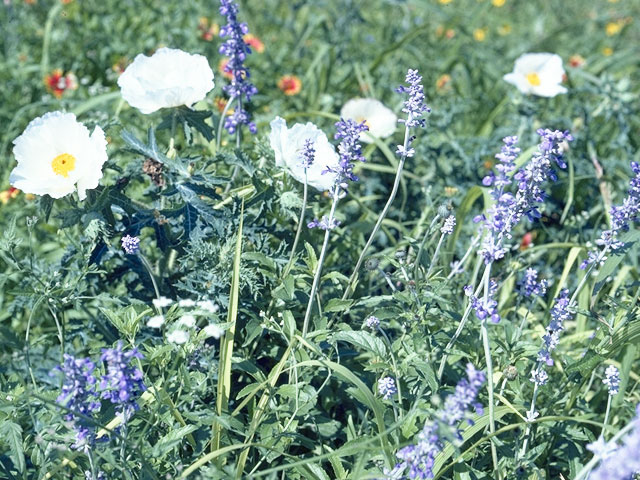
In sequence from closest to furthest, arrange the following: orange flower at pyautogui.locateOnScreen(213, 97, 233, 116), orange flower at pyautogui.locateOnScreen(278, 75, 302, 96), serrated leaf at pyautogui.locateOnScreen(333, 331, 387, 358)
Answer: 1. serrated leaf at pyautogui.locateOnScreen(333, 331, 387, 358)
2. orange flower at pyautogui.locateOnScreen(213, 97, 233, 116)
3. orange flower at pyautogui.locateOnScreen(278, 75, 302, 96)

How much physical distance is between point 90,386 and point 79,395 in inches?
1.7

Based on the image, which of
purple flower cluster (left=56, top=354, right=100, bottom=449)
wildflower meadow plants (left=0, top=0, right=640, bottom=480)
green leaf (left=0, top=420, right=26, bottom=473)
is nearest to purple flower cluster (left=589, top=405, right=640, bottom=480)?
wildflower meadow plants (left=0, top=0, right=640, bottom=480)

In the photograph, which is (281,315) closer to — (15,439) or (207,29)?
(15,439)

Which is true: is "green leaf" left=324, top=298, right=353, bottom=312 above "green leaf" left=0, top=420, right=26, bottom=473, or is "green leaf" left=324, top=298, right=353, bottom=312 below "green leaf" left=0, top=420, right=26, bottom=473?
above

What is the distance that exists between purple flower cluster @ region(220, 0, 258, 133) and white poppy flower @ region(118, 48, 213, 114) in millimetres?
101

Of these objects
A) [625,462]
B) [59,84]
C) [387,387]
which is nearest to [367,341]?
[387,387]

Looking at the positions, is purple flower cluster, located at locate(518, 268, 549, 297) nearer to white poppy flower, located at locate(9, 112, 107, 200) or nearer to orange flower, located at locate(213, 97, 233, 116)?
white poppy flower, located at locate(9, 112, 107, 200)

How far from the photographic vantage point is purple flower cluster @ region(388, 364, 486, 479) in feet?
4.07

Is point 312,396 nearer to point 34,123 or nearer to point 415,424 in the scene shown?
point 415,424

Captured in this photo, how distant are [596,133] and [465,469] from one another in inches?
89.2

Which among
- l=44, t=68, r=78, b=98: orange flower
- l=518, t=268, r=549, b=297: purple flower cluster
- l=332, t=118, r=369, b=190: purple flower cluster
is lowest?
l=518, t=268, r=549, b=297: purple flower cluster

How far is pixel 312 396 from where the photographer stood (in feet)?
5.29

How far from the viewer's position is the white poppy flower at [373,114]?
2.79 meters

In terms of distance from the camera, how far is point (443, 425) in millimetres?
1197
